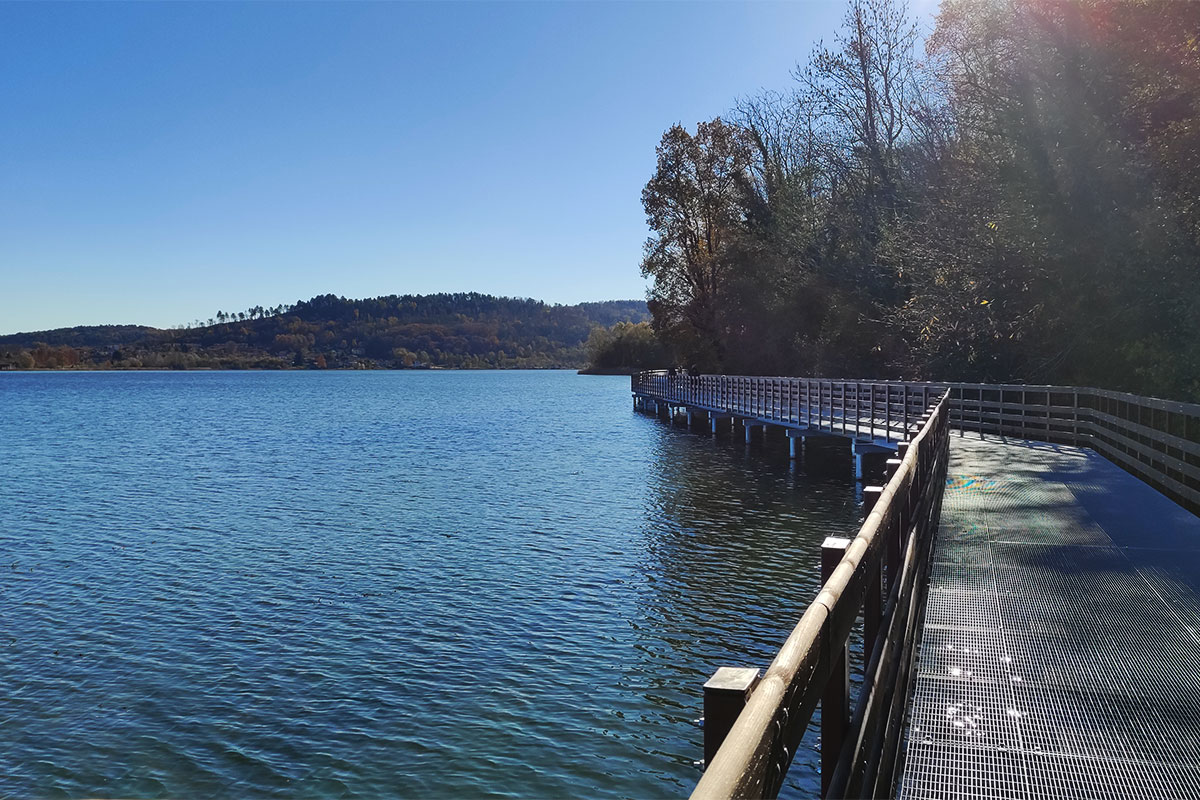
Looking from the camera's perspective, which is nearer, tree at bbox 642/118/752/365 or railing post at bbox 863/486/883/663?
railing post at bbox 863/486/883/663

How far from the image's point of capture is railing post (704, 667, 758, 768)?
2.10 m

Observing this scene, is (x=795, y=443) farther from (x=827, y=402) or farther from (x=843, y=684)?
(x=843, y=684)

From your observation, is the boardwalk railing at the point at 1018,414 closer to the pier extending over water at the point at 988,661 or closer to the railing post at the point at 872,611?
the pier extending over water at the point at 988,661

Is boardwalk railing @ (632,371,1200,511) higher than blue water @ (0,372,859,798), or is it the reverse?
boardwalk railing @ (632,371,1200,511)

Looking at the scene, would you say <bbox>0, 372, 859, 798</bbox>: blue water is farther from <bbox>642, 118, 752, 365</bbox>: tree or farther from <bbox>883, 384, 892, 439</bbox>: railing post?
<bbox>642, 118, 752, 365</bbox>: tree

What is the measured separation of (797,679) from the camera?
2217 millimetres

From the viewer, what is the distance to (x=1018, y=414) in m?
23.8

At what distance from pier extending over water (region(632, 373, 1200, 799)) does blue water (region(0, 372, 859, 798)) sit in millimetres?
2320

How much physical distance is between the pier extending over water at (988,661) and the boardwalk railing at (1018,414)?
7.46 feet

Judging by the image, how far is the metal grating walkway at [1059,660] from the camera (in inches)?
169

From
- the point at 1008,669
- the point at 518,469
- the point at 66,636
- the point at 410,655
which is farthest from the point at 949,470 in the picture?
the point at 518,469

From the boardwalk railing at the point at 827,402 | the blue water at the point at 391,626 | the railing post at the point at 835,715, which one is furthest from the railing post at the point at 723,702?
the boardwalk railing at the point at 827,402

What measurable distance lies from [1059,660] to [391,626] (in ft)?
27.9

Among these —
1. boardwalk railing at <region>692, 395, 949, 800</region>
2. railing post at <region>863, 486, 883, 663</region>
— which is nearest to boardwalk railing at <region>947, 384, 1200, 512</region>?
boardwalk railing at <region>692, 395, 949, 800</region>
